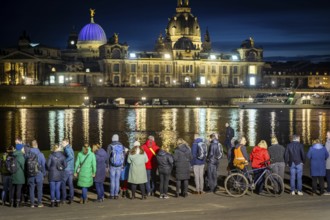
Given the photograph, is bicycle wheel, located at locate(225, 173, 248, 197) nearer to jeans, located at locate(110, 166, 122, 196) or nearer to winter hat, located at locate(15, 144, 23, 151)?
jeans, located at locate(110, 166, 122, 196)

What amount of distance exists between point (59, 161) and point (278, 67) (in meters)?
156

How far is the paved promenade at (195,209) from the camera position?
14.4 meters

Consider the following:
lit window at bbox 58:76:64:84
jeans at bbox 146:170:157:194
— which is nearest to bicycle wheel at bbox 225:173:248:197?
jeans at bbox 146:170:157:194

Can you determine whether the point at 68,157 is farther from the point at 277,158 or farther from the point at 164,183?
the point at 277,158

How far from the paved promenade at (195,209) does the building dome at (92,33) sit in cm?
13864

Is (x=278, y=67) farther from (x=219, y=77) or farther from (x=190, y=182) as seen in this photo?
(x=190, y=182)

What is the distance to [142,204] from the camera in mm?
15859

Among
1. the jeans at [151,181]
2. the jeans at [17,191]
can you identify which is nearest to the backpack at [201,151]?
the jeans at [151,181]

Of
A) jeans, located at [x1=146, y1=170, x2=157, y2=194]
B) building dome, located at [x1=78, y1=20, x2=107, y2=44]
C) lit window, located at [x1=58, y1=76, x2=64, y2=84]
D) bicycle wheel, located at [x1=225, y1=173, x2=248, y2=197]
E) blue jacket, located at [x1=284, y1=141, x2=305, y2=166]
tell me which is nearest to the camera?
bicycle wheel, located at [x1=225, y1=173, x2=248, y2=197]

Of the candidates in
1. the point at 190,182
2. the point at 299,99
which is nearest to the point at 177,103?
the point at 299,99

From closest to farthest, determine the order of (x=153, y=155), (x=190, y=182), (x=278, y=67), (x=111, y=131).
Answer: (x=153, y=155)
(x=190, y=182)
(x=111, y=131)
(x=278, y=67)

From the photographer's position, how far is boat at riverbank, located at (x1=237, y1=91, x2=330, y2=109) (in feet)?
371

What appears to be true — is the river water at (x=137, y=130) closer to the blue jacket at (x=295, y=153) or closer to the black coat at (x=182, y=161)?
the black coat at (x=182, y=161)

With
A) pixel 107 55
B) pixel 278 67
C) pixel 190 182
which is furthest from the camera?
pixel 278 67
